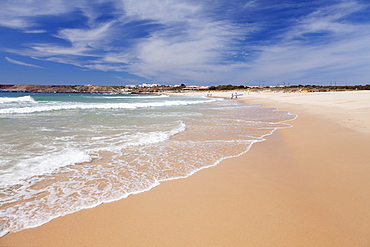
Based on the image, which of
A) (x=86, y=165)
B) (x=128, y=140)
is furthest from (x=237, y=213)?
(x=128, y=140)

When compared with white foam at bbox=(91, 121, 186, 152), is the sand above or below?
below

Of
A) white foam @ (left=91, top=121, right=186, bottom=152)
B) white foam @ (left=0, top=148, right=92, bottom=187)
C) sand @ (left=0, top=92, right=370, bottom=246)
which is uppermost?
white foam @ (left=0, top=148, right=92, bottom=187)

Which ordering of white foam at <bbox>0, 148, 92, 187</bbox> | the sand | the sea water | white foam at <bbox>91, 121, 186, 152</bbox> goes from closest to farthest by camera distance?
the sand → the sea water → white foam at <bbox>0, 148, 92, 187</bbox> → white foam at <bbox>91, 121, 186, 152</bbox>

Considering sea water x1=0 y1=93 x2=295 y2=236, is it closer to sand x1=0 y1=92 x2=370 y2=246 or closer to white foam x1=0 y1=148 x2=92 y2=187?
white foam x1=0 y1=148 x2=92 y2=187

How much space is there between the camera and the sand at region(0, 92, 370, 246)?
1963mm

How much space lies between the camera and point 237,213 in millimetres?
2387

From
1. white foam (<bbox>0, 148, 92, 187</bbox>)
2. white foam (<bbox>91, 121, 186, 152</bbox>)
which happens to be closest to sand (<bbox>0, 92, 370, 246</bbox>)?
white foam (<bbox>0, 148, 92, 187</bbox>)

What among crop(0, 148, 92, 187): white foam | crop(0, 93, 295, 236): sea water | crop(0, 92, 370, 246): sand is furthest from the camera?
crop(0, 148, 92, 187): white foam

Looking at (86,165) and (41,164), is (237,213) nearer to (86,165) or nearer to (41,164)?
(86,165)

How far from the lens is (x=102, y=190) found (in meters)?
2.96

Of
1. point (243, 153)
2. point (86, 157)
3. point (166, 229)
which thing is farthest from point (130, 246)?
point (243, 153)

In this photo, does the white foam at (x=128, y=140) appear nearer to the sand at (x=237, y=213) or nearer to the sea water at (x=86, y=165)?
the sea water at (x=86, y=165)

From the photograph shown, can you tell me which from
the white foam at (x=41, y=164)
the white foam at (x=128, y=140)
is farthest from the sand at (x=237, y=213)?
the white foam at (x=128, y=140)

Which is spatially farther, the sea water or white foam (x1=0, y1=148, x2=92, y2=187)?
white foam (x1=0, y1=148, x2=92, y2=187)
